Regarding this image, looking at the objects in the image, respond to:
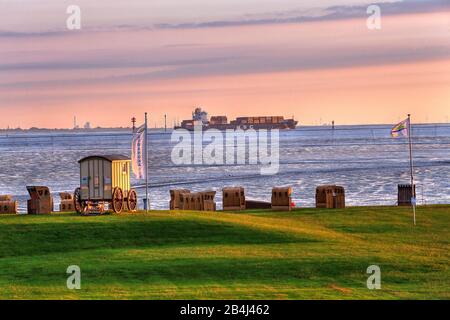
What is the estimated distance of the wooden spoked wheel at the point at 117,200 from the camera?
4257 cm

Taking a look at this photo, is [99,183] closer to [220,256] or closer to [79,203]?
[79,203]

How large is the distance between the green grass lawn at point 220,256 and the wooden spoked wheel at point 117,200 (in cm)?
104

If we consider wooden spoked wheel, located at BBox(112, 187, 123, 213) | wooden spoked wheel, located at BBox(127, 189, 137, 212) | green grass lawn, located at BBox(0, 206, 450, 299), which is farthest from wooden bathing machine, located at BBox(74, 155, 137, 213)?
green grass lawn, located at BBox(0, 206, 450, 299)

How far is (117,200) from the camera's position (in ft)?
141

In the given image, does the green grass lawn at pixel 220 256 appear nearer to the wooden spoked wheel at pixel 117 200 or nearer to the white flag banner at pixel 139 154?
the wooden spoked wheel at pixel 117 200

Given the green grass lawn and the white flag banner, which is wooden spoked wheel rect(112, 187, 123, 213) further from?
the white flag banner

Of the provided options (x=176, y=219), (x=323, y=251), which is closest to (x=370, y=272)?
(x=323, y=251)

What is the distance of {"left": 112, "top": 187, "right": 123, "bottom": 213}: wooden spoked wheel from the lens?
4257cm

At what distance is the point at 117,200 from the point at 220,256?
1086 cm

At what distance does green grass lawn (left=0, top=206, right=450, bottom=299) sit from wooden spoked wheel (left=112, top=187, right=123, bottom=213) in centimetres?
104

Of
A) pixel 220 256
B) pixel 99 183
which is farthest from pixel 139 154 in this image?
pixel 220 256

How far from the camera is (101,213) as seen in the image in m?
43.2

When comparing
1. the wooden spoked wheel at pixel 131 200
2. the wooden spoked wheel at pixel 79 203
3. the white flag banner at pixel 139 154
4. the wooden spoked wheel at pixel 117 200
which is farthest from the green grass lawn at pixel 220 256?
the white flag banner at pixel 139 154
